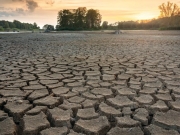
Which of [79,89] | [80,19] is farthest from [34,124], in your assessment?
[80,19]

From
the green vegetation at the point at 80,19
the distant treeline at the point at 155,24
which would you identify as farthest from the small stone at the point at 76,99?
the green vegetation at the point at 80,19

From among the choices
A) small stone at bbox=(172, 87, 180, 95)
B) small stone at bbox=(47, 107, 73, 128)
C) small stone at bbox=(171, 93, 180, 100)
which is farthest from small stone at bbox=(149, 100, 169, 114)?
small stone at bbox=(47, 107, 73, 128)

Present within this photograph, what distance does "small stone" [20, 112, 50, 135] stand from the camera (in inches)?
57.6

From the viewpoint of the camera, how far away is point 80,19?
2158 inches

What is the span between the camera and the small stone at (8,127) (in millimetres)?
1438

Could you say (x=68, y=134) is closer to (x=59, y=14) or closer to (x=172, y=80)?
(x=172, y=80)

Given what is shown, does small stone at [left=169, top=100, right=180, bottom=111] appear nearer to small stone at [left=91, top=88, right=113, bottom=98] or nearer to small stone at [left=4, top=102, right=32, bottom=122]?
small stone at [left=91, top=88, right=113, bottom=98]

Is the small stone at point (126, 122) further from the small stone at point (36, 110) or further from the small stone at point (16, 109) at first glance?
the small stone at point (16, 109)

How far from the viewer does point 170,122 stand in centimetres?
159

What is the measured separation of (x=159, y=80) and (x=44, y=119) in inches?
71.5

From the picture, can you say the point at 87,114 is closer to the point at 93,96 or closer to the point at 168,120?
the point at 93,96

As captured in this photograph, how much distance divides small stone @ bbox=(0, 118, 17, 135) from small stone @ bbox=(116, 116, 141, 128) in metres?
0.78

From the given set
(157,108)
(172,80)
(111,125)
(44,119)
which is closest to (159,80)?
(172,80)

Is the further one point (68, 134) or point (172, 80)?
point (172, 80)
